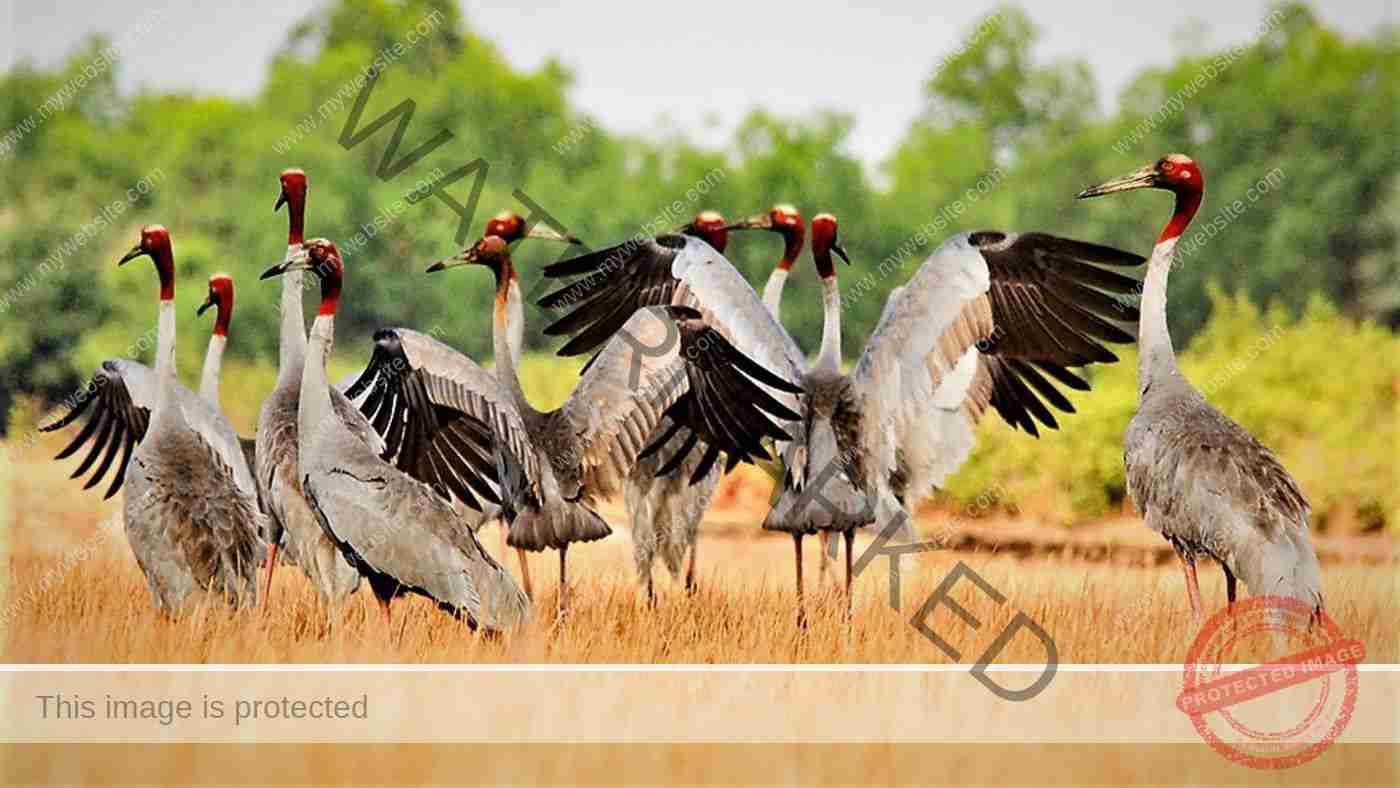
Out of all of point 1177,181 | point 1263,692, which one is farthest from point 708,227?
point 1263,692

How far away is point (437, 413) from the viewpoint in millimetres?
6188

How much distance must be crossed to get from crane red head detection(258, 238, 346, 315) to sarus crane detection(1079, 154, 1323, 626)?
255 cm

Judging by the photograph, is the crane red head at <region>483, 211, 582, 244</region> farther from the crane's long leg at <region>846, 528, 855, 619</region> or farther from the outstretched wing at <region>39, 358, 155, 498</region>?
the crane's long leg at <region>846, 528, 855, 619</region>

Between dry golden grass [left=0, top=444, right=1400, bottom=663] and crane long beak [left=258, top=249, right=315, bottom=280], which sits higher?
crane long beak [left=258, top=249, right=315, bottom=280]

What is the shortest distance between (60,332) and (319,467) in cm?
801

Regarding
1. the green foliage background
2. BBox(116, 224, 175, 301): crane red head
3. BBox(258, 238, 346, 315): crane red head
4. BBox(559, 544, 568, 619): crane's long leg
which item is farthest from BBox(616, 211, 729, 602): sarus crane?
the green foliage background

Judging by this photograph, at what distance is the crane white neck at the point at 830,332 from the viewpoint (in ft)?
20.1

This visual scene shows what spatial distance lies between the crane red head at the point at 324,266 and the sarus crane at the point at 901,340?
102cm

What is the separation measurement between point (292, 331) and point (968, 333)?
2.48 meters

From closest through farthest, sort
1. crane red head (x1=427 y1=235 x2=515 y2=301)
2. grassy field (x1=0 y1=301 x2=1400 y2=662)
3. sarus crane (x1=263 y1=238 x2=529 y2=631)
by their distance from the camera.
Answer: sarus crane (x1=263 y1=238 x2=529 y2=631)
grassy field (x1=0 y1=301 x2=1400 y2=662)
crane red head (x1=427 y1=235 x2=515 y2=301)

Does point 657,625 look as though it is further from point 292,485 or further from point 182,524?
point 182,524

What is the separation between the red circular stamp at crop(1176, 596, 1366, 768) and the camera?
5.58 metres

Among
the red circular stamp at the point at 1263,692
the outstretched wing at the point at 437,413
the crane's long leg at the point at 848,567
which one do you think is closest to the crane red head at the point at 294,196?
the outstretched wing at the point at 437,413

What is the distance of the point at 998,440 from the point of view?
11055 millimetres
